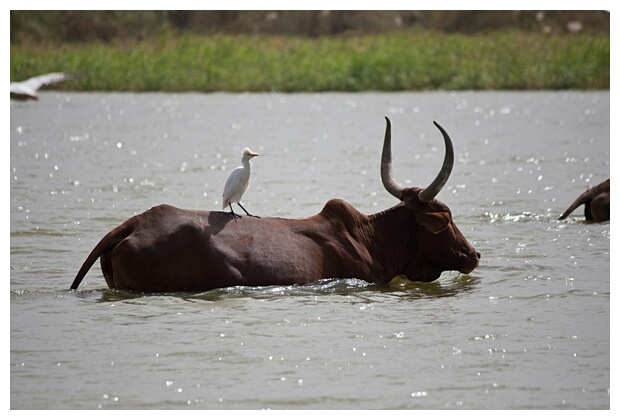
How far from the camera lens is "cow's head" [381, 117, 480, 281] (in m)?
10.2

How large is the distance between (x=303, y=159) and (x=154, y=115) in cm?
1181

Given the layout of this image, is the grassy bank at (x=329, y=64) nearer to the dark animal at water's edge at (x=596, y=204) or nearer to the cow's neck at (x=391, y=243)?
the dark animal at water's edge at (x=596, y=204)

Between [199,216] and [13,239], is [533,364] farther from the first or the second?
[13,239]

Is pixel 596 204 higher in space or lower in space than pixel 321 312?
higher

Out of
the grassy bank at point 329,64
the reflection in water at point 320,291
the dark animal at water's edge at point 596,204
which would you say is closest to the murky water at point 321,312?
the reflection in water at point 320,291

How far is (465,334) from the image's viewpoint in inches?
333

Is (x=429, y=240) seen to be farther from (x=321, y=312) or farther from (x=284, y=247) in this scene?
(x=321, y=312)

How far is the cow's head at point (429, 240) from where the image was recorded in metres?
10.2

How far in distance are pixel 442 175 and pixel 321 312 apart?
157 cm

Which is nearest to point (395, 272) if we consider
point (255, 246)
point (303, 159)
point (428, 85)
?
point (255, 246)

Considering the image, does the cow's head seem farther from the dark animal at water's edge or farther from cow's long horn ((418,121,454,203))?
the dark animal at water's edge

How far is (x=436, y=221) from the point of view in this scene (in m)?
10.1

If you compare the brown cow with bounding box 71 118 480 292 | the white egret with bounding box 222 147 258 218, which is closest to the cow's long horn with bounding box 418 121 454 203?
the brown cow with bounding box 71 118 480 292

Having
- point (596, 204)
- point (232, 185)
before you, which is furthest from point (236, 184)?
point (596, 204)
